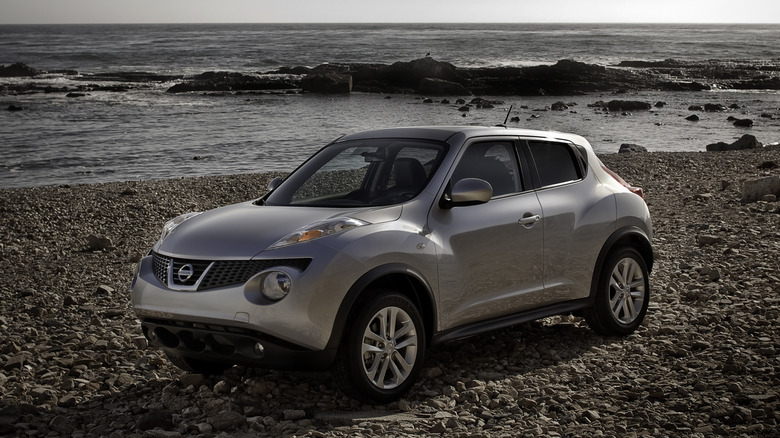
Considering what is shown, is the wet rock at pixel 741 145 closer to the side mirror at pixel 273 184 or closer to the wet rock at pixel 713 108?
the wet rock at pixel 713 108

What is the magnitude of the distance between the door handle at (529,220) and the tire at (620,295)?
3.06ft

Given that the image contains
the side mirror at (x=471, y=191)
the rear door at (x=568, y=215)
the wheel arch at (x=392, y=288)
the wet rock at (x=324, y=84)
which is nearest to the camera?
the wheel arch at (x=392, y=288)

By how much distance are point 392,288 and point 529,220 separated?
4.15 feet

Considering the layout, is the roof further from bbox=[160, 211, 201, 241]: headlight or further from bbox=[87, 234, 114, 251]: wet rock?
bbox=[87, 234, 114, 251]: wet rock

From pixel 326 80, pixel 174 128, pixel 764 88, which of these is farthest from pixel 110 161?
pixel 764 88

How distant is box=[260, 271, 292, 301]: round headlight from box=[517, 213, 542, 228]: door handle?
1941mm

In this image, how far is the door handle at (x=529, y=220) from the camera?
243 inches

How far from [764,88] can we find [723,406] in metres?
56.2

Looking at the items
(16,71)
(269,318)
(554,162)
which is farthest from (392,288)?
(16,71)

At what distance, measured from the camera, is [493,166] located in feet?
20.7

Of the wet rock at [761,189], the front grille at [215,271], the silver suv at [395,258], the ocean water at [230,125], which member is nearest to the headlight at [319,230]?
the silver suv at [395,258]

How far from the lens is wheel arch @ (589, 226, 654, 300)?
682 cm

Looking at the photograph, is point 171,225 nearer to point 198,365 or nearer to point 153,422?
point 198,365

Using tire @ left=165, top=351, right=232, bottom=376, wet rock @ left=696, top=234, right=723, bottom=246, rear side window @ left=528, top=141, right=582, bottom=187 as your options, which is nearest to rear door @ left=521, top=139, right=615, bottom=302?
rear side window @ left=528, top=141, right=582, bottom=187
